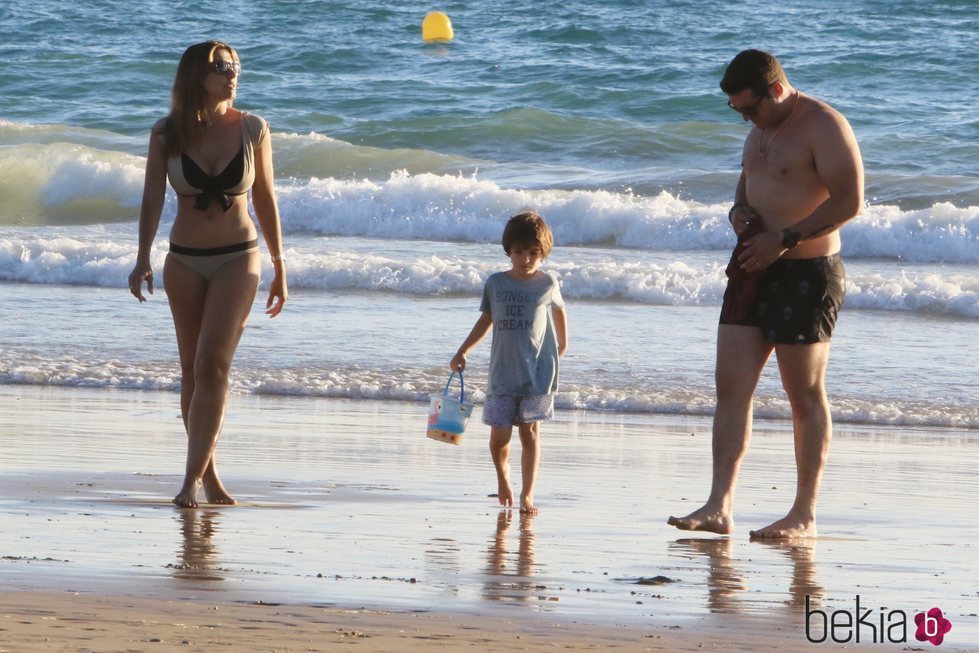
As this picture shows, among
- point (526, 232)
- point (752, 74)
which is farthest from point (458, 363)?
point (752, 74)

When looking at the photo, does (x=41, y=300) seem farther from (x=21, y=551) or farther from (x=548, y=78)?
(x=548, y=78)

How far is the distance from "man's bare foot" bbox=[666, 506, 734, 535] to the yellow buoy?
25560 millimetres

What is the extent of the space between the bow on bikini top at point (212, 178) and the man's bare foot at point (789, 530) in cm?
206

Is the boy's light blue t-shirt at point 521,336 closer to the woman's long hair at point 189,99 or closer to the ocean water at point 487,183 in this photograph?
the woman's long hair at point 189,99

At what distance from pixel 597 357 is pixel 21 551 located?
619 cm

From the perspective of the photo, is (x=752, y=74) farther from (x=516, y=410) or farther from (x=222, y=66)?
(x=222, y=66)

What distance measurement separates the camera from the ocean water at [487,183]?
982 centimetres

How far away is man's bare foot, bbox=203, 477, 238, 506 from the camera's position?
5297 millimetres

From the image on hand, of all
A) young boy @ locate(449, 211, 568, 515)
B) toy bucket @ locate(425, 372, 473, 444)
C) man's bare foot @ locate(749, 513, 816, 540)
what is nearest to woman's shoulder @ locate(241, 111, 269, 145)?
young boy @ locate(449, 211, 568, 515)

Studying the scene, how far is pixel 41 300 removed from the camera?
497 inches

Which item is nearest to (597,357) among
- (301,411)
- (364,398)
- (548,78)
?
(364,398)

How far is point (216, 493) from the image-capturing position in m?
5.31

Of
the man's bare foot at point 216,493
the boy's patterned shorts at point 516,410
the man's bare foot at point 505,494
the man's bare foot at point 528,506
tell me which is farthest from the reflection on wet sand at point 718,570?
the man's bare foot at point 216,493

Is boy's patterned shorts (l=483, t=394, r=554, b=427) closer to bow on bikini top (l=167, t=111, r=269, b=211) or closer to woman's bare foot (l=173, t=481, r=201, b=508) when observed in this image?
woman's bare foot (l=173, t=481, r=201, b=508)
